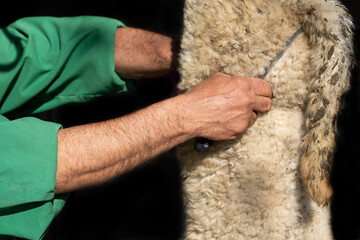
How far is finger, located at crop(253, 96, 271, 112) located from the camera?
986 mm

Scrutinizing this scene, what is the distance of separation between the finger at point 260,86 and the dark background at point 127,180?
100 cm

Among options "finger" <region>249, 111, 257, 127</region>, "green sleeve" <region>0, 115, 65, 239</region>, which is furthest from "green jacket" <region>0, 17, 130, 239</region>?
"finger" <region>249, 111, 257, 127</region>

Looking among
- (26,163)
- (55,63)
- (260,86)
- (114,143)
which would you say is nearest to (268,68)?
(260,86)

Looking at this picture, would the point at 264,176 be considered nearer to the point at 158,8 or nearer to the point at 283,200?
the point at 283,200

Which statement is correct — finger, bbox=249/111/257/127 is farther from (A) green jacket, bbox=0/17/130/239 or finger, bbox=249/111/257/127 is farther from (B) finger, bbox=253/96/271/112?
(A) green jacket, bbox=0/17/130/239

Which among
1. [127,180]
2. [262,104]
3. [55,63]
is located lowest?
[127,180]

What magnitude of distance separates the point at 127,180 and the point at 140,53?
3.39ft

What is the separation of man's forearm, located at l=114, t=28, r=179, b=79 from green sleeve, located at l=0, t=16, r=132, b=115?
29 millimetres

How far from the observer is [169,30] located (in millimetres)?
2238

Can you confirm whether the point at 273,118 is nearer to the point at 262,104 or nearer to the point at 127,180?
the point at 262,104

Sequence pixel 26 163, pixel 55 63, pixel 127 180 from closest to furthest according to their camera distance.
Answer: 1. pixel 26 163
2. pixel 55 63
3. pixel 127 180

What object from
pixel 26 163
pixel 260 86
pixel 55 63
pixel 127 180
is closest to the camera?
pixel 26 163

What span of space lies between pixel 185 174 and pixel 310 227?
13.5 inches

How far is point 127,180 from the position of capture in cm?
229
